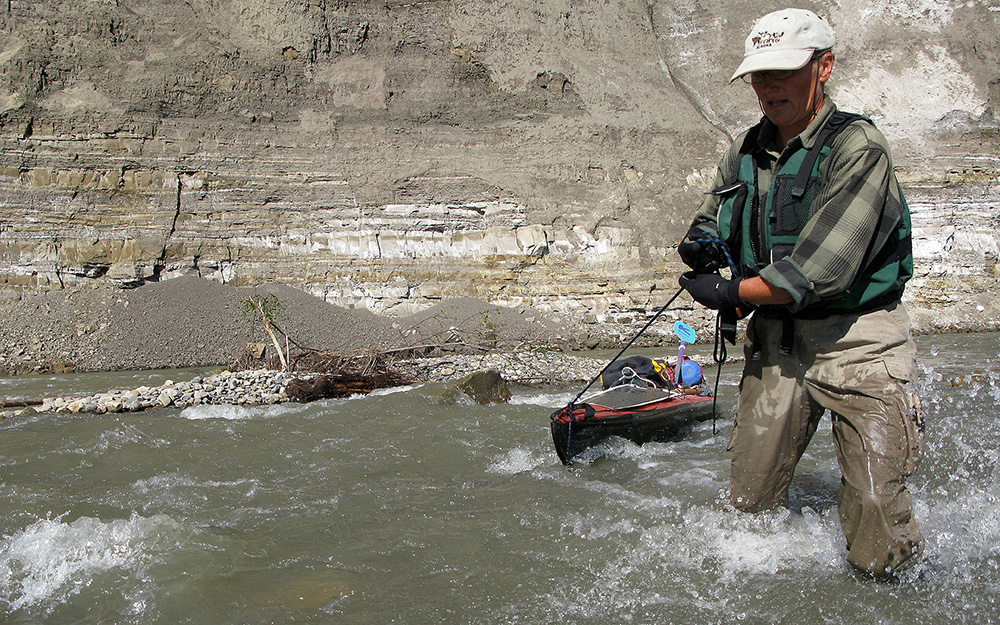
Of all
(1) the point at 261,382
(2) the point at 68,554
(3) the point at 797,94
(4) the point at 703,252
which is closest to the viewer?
(3) the point at 797,94

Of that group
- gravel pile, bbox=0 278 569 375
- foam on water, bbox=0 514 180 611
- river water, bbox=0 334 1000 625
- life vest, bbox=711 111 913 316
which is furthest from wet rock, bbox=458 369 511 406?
life vest, bbox=711 111 913 316

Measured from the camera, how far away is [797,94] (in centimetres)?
260

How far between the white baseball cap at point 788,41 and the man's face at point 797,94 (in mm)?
73

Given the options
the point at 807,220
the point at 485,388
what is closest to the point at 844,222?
the point at 807,220

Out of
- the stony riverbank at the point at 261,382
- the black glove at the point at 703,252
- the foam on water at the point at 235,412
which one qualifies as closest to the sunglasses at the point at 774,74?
the black glove at the point at 703,252

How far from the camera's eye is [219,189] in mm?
19891

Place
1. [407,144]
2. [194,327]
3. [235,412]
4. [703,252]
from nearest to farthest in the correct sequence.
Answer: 1. [703,252]
2. [235,412]
3. [194,327]
4. [407,144]

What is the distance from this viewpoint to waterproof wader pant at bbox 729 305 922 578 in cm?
247

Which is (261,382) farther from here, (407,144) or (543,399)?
(407,144)

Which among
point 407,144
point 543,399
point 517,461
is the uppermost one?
point 407,144

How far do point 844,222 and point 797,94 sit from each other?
1.88 feet

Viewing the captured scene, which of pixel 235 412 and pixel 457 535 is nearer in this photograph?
pixel 457 535

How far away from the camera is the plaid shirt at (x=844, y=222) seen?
2.37 meters

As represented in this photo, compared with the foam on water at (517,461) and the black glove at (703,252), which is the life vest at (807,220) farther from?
the foam on water at (517,461)
